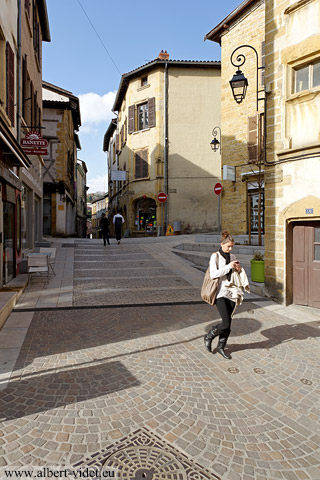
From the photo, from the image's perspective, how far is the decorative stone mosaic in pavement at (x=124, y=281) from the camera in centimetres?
723

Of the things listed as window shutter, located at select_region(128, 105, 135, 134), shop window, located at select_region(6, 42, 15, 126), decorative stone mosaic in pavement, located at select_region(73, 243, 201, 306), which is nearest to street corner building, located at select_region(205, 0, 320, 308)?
decorative stone mosaic in pavement, located at select_region(73, 243, 201, 306)

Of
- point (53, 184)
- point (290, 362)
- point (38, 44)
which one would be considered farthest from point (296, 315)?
point (53, 184)

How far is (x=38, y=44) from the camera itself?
47.5 feet

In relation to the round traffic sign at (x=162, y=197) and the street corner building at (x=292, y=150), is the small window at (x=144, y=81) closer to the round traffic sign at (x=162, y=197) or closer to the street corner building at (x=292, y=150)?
the round traffic sign at (x=162, y=197)

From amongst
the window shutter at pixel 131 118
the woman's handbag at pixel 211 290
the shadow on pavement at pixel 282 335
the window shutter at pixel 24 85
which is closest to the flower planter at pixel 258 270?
the shadow on pavement at pixel 282 335

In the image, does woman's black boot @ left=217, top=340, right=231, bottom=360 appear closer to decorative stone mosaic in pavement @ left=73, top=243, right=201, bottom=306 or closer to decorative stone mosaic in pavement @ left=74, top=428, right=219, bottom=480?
decorative stone mosaic in pavement @ left=74, top=428, right=219, bottom=480

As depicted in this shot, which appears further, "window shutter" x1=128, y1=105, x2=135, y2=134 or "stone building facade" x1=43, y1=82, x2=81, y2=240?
"window shutter" x1=128, y1=105, x2=135, y2=134

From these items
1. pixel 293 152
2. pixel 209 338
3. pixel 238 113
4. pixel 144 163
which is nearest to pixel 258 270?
pixel 293 152

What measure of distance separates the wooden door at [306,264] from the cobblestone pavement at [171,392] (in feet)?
3.14

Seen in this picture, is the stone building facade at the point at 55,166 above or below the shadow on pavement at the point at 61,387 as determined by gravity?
above

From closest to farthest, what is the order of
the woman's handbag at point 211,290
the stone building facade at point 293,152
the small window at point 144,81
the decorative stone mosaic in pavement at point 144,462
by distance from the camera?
the decorative stone mosaic in pavement at point 144,462, the woman's handbag at point 211,290, the stone building facade at point 293,152, the small window at point 144,81

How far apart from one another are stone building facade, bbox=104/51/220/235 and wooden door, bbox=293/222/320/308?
51.3ft

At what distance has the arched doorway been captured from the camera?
2359 centimetres

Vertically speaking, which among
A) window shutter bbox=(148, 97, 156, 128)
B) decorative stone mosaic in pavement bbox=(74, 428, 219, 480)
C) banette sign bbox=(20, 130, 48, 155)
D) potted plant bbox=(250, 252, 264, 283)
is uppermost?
window shutter bbox=(148, 97, 156, 128)
